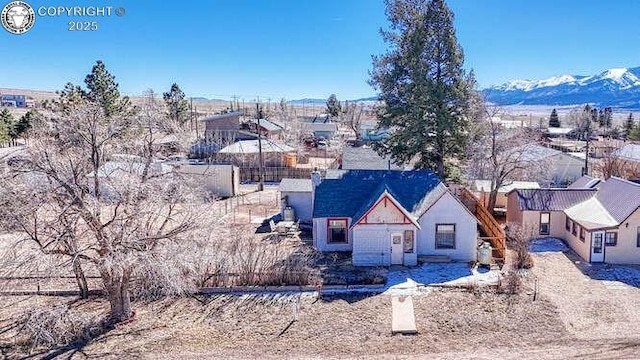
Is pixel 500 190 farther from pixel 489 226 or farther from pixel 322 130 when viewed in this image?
pixel 322 130

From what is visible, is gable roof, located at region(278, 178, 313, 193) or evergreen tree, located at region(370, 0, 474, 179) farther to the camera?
gable roof, located at region(278, 178, 313, 193)

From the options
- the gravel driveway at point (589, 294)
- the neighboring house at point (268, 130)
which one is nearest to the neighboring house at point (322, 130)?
the neighboring house at point (268, 130)

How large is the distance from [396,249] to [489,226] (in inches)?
246

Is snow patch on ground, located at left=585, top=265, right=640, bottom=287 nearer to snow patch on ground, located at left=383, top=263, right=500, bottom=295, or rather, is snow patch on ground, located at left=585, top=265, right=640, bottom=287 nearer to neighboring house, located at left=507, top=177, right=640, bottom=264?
neighboring house, located at left=507, top=177, right=640, bottom=264

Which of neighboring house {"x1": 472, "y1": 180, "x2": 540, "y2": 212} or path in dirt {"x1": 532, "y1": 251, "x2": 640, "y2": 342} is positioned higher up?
neighboring house {"x1": 472, "y1": 180, "x2": 540, "y2": 212}

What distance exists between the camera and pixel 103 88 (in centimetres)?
4422

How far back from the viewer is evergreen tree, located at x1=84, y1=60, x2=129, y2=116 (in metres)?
43.5

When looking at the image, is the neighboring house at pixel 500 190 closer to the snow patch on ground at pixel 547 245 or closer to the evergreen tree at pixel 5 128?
the snow patch on ground at pixel 547 245

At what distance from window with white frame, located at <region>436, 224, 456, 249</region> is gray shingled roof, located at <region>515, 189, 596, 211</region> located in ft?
19.2

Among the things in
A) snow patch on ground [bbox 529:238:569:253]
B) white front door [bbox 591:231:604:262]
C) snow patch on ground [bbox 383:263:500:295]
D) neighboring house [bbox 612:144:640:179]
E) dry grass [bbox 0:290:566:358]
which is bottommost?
dry grass [bbox 0:290:566:358]

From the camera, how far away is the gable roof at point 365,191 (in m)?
23.0

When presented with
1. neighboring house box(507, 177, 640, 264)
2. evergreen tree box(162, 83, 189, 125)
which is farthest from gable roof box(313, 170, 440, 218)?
evergreen tree box(162, 83, 189, 125)

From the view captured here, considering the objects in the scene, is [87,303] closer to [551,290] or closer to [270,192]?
[551,290]

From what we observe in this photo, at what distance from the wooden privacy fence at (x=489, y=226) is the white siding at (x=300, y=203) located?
9.90 m
